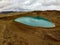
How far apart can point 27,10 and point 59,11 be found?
41 centimetres

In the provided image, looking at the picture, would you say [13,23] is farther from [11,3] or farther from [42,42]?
[11,3]

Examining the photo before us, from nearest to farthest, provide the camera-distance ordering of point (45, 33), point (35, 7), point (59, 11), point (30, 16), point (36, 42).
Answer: point (36, 42)
point (45, 33)
point (30, 16)
point (59, 11)
point (35, 7)

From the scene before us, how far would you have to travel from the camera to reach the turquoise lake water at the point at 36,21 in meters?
1.27

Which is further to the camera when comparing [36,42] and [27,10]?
[27,10]

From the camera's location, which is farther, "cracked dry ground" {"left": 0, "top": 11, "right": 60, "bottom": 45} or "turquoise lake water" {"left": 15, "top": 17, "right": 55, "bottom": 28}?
"turquoise lake water" {"left": 15, "top": 17, "right": 55, "bottom": 28}

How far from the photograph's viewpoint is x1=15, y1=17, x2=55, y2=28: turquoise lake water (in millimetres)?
1266

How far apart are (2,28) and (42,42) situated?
401mm

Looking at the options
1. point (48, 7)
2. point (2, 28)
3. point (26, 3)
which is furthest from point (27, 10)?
point (2, 28)

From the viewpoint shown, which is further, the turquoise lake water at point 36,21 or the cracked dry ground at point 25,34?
the turquoise lake water at point 36,21

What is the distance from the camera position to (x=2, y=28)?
1179mm

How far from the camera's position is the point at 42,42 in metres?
1.00

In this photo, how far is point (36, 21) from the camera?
1.33 metres

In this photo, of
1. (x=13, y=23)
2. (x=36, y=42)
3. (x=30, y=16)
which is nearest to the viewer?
(x=36, y=42)

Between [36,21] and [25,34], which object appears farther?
[36,21]
